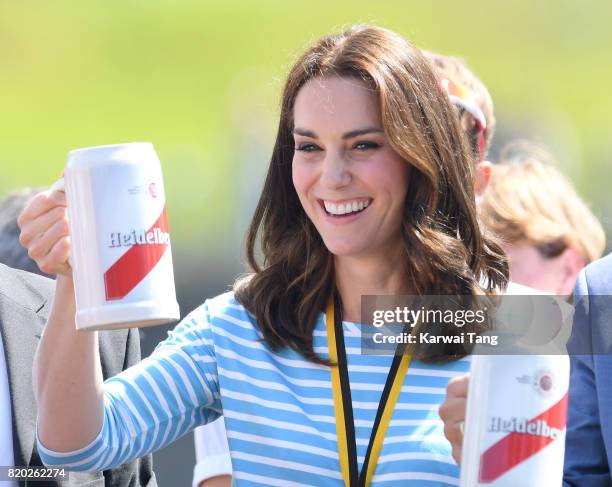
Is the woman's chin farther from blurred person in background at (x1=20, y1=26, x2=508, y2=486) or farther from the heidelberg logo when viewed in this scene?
the heidelberg logo

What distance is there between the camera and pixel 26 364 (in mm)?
2377

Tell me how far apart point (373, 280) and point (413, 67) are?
19.0 inches

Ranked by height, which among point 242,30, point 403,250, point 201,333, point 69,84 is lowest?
point 201,333

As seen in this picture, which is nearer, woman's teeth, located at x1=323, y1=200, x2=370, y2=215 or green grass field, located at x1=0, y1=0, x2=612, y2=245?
woman's teeth, located at x1=323, y1=200, x2=370, y2=215

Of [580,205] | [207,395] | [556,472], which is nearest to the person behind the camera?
[556,472]

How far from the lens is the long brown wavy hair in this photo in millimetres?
2328

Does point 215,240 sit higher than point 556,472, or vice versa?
point 215,240

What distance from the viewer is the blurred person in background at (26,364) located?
91.0 inches

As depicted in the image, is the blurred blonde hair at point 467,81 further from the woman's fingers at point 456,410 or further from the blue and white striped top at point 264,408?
the woman's fingers at point 456,410

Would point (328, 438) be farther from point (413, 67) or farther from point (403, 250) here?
point (413, 67)

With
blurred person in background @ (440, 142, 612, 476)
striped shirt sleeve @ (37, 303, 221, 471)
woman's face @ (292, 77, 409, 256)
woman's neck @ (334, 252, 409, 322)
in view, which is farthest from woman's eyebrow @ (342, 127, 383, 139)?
blurred person in background @ (440, 142, 612, 476)

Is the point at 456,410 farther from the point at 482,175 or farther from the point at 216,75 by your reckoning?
the point at 216,75

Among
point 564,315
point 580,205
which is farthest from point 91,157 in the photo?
point 580,205

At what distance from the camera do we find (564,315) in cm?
231
